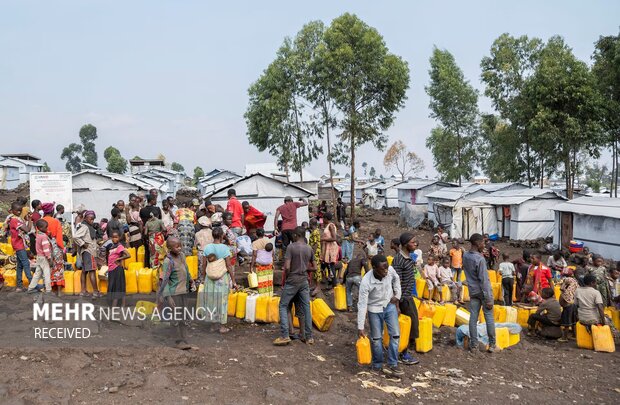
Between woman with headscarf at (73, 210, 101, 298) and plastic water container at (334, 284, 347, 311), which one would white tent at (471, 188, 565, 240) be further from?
woman with headscarf at (73, 210, 101, 298)

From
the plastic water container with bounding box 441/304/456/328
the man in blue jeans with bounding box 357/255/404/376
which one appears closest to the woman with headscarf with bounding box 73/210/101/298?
the man in blue jeans with bounding box 357/255/404/376

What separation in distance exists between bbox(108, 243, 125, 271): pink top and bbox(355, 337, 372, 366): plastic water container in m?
4.61

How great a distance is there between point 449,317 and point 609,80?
843 inches

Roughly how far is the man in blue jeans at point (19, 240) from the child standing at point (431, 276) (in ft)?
28.4

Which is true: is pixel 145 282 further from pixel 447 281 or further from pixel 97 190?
pixel 97 190

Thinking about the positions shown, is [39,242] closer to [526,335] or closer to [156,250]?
[156,250]

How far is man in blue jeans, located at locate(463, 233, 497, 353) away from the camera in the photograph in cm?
781

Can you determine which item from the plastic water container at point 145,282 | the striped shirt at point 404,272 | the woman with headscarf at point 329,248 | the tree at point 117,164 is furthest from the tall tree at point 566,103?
the tree at point 117,164

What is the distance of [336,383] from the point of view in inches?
267

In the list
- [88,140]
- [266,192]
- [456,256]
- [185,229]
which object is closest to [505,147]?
[266,192]

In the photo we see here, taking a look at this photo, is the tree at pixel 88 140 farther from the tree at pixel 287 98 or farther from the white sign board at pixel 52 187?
the white sign board at pixel 52 187

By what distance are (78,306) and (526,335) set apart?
8620 millimetres

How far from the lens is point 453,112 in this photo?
40.1 meters

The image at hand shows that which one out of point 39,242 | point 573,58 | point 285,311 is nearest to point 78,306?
point 39,242
